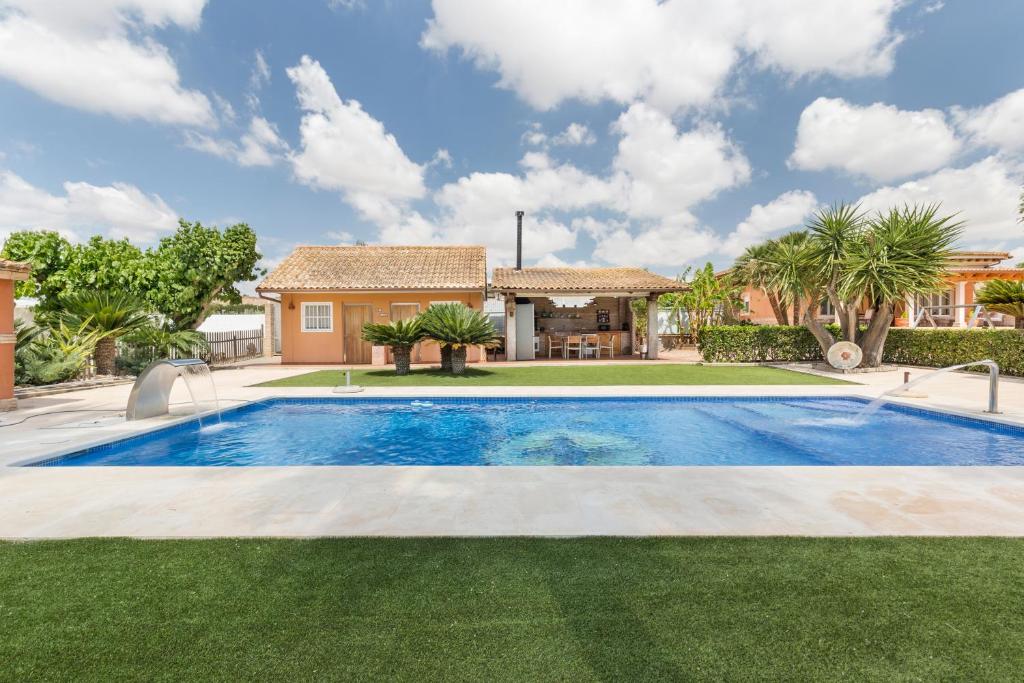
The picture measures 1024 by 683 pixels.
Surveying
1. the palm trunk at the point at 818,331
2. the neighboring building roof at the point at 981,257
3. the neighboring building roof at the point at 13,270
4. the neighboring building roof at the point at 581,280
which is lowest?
the palm trunk at the point at 818,331

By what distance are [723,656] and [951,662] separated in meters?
1.02

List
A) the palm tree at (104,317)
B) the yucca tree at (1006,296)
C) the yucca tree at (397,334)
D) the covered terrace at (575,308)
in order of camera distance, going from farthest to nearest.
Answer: the covered terrace at (575,308) → the yucca tree at (397,334) → the yucca tree at (1006,296) → the palm tree at (104,317)

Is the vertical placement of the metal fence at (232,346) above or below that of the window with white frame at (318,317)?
below

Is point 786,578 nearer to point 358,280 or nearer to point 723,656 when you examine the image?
point 723,656

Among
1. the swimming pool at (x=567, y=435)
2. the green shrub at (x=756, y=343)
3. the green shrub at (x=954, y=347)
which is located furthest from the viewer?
the green shrub at (x=756, y=343)

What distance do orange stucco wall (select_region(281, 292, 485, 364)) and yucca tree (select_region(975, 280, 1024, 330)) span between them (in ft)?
54.5

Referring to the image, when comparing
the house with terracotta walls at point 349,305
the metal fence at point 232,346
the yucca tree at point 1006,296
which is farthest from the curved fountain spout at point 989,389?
the metal fence at point 232,346

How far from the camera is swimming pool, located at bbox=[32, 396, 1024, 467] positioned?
6.75 m

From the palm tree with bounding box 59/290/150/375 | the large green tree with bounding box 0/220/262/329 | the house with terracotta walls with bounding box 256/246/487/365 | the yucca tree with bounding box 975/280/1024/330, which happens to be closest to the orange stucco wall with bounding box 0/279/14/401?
the palm tree with bounding box 59/290/150/375

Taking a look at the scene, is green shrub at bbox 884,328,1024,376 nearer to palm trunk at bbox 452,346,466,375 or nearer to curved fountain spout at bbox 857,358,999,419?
curved fountain spout at bbox 857,358,999,419

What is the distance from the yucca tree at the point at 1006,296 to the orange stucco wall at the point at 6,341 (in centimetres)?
2498

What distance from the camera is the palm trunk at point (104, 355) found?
13688mm

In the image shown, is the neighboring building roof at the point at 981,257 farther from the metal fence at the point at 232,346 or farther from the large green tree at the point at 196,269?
the metal fence at the point at 232,346

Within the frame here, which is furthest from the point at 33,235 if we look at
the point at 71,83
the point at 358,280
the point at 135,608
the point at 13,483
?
the point at 135,608
